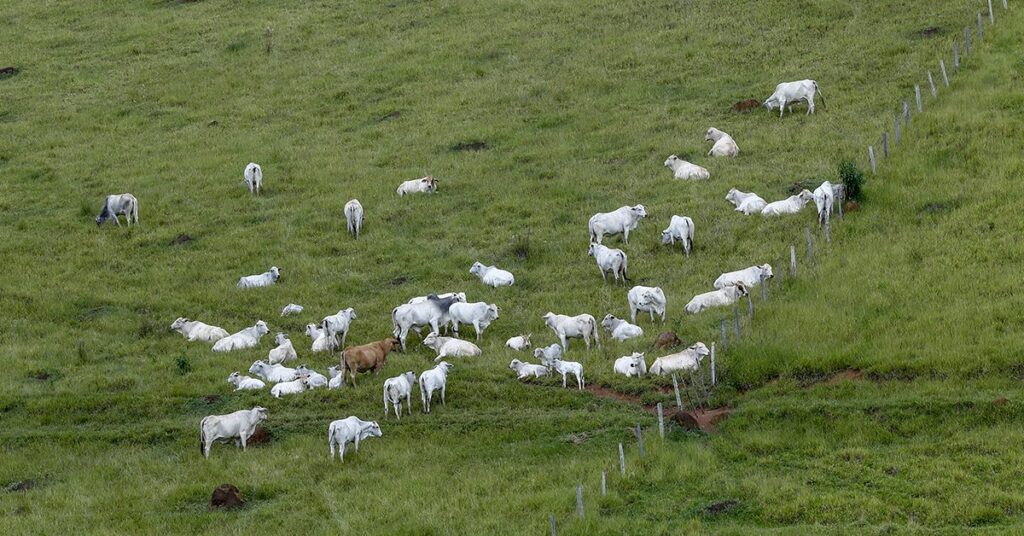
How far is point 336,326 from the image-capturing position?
32.2 m

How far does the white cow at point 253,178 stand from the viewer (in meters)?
45.1

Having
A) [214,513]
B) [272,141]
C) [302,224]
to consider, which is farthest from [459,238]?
[214,513]

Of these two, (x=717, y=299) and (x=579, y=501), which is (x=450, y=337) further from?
(x=579, y=501)

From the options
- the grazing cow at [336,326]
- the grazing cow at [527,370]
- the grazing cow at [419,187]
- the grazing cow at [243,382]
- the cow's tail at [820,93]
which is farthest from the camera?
the cow's tail at [820,93]

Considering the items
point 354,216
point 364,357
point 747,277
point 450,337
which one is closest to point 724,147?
point 747,277

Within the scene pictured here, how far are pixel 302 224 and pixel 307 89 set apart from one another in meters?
15.0

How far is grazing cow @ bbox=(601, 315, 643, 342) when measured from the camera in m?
30.9

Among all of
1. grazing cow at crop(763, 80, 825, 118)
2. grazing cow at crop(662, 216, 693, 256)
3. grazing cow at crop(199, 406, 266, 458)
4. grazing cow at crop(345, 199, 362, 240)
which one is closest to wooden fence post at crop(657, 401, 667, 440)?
grazing cow at crop(199, 406, 266, 458)

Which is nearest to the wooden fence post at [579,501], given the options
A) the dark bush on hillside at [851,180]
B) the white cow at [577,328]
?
the white cow at [577,328]

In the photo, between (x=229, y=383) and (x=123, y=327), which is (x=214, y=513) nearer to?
(x=229, y=383)

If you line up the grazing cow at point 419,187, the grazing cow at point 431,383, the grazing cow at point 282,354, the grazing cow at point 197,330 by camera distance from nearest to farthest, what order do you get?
the grazing cow at point 431,383 < the grazing cow at point 282,354 < the grazing cow at point 197,330 < the grazing cow at point 419,187

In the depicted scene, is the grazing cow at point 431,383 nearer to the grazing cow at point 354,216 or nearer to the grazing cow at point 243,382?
the grazing cow at point 243,382

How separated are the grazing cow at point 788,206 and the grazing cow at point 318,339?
12959mm

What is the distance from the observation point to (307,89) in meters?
55.5
